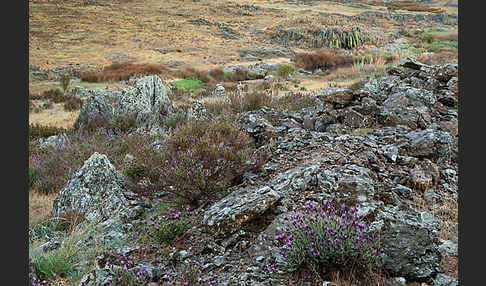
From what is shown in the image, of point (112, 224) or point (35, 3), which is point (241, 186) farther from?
point (35, 3)

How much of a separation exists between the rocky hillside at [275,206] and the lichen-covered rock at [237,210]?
0.05 feet

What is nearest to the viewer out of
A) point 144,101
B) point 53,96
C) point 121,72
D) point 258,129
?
point 258,129

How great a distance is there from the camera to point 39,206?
543 cm

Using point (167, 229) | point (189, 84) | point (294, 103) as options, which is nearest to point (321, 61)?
point (189, 84)

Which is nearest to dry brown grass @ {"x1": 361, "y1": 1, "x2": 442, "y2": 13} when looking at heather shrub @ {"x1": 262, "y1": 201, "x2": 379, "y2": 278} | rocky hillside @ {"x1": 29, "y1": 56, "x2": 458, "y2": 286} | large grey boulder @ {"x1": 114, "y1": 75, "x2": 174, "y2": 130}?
large grey boulder @ {"x1": 114, "y1": 75, "x2": 174, "y2": 130}

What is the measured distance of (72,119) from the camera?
40.3 ft

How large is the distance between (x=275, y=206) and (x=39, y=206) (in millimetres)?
4022

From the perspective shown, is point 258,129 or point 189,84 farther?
point 189,84

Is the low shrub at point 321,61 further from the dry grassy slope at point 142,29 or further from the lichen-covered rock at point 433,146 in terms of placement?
the lichen-covered rock at point 433,146

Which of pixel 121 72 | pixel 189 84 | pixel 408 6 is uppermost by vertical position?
pixel 408 6

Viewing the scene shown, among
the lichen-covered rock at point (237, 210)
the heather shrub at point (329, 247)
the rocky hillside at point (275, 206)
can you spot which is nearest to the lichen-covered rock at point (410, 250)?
the rocky hillside at point (275, 206)

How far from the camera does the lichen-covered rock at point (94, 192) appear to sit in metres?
4.64

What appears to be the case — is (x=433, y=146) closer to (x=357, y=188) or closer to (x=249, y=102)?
(x=357, y=188)

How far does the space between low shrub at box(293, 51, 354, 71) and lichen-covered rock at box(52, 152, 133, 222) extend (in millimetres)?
20934
